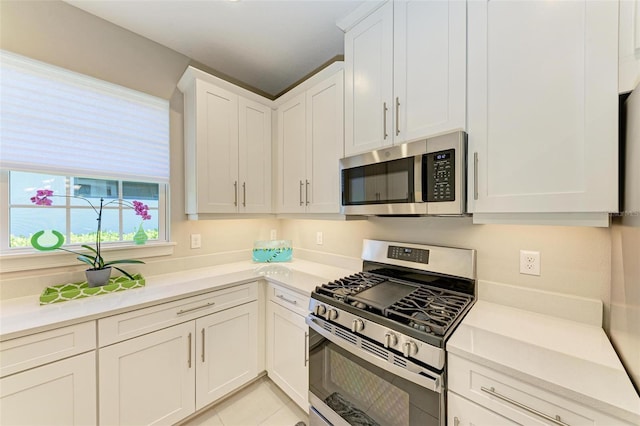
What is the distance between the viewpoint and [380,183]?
1472mm

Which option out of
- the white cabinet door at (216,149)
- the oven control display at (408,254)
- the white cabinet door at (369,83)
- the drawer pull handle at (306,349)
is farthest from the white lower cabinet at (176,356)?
the white cabinet door at (369,83)

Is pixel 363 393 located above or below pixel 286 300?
below

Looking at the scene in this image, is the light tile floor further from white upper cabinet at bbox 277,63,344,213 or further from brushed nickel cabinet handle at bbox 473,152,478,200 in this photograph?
brushed nickel cabinet handle at bbox 473,152,478,200

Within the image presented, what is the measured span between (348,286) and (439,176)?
2.71ft

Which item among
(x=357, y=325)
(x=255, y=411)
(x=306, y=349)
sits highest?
(x=357, y=325)

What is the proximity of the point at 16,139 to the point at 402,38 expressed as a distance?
2.31 metres

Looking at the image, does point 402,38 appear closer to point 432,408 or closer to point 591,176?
point 591,176

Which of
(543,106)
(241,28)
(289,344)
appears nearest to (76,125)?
(241,28)

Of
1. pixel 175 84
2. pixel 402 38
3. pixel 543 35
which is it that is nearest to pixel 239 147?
pixel 175 84

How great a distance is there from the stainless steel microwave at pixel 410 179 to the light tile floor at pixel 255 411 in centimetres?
148

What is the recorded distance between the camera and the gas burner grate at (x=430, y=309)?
1021 millimetres

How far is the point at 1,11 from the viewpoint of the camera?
4.58ft

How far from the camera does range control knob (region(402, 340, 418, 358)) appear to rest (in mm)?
981

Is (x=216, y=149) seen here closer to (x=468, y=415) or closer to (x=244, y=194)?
(x=244, y=194)
